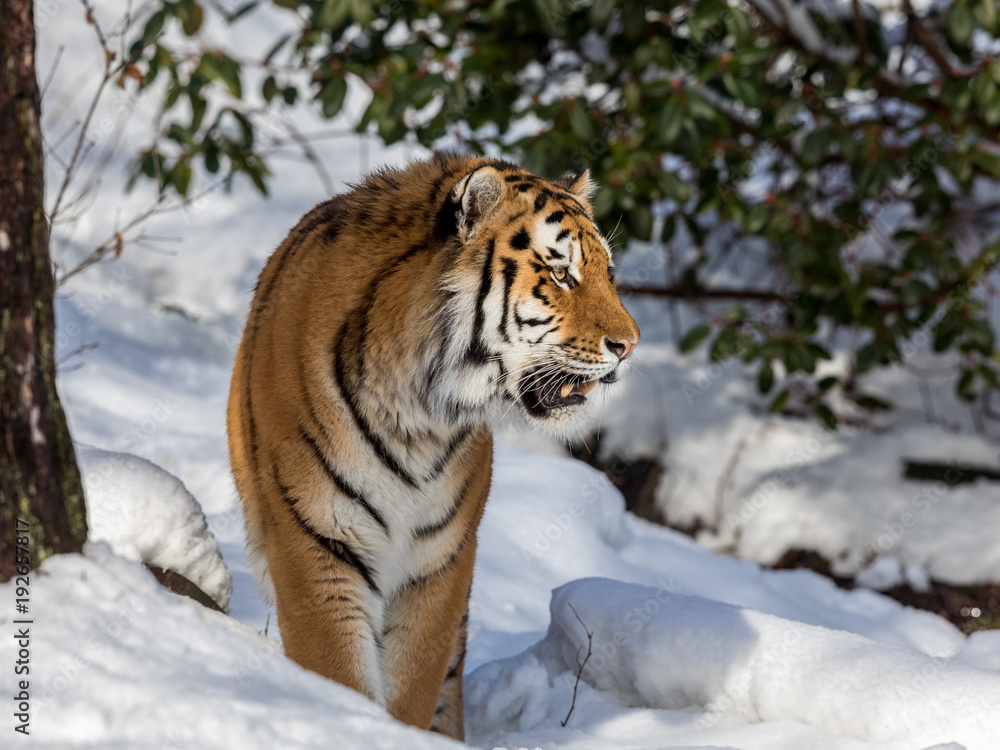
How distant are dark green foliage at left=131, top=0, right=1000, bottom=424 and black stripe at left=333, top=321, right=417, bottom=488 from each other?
5.36 ft

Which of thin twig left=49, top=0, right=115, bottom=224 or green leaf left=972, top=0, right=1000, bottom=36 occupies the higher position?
thin twig left=49, top=0, right=115, bottom=224

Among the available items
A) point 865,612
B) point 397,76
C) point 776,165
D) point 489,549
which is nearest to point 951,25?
point 776,165

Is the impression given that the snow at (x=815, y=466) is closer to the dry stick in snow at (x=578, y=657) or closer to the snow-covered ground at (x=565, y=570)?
the snow-covered ground at (x=565, y=570)

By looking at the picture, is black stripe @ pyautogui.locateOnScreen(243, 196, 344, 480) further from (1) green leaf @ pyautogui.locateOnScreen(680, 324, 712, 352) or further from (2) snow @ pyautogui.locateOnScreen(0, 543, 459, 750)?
(1) green leaf @ pyautogui.locateOnScreen(680, 324, 712, 352)

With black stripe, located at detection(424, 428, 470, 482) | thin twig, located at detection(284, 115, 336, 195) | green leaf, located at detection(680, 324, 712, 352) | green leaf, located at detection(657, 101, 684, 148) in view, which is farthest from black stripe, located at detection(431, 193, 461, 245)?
thin twig, located at detection(284, 115, 336, 195)

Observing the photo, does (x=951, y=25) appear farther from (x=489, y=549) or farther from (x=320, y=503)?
(x=320, y=503)

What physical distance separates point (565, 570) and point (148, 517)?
1.93m

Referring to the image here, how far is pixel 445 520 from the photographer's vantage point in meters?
2.51

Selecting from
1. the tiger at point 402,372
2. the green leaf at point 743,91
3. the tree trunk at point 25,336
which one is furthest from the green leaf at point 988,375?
the tree trunk at point 25,336

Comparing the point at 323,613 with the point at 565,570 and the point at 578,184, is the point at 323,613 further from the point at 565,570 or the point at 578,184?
the point at 565,570

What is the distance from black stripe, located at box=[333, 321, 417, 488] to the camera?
2.35 m

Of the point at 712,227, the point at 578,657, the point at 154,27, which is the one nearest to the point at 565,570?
the point at 578,657

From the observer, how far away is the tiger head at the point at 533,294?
92.0 inches

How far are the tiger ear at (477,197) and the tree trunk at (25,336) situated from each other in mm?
959
